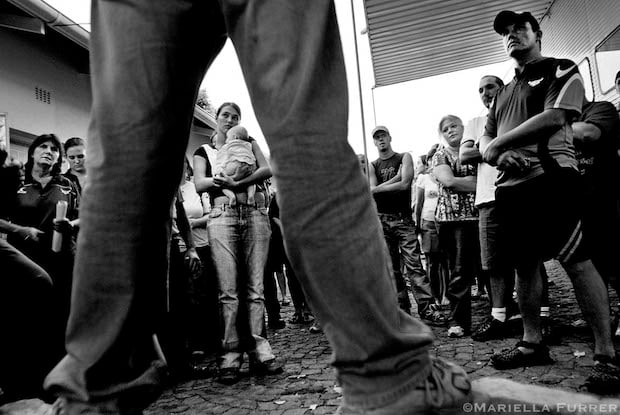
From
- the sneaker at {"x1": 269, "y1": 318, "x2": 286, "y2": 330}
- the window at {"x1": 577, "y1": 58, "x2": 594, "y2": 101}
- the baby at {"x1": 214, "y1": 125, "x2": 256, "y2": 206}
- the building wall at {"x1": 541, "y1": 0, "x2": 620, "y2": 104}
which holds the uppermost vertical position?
the building wall at {"x1": 541, "y1": 0, "x2": 620, "y2": 104}

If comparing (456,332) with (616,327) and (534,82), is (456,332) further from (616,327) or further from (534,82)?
(534,82)

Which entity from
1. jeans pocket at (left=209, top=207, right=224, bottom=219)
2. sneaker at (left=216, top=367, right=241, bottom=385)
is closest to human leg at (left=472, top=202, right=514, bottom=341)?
sneaker at (left=216, top=367, right=241, bottom=385)

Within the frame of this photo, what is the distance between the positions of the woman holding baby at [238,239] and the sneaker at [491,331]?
1.93 metres

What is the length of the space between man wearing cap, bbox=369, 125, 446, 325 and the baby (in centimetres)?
187

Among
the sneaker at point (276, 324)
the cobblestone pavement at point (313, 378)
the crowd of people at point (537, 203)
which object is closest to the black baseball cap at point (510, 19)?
the crowd of people at point (537, 203)

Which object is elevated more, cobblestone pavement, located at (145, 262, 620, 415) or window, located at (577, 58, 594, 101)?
window, located at (577, 58, 594, 101)

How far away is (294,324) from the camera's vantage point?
242 inches

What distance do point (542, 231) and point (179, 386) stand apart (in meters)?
2.83

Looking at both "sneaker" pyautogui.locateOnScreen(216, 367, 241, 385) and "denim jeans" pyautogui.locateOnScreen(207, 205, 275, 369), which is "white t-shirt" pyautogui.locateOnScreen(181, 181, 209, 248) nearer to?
"denim jeans" pyautogui.locateOnScreen(207, 205, 275, 369)

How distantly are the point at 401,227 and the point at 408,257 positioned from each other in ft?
1.23

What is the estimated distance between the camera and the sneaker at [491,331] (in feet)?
13.7

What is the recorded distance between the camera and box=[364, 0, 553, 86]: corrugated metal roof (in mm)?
8523

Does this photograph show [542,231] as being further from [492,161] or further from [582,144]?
[582,144]

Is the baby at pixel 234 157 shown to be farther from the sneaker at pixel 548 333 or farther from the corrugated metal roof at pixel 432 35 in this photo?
the corrugated metal roof at pixel 432 35
